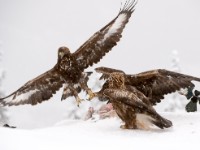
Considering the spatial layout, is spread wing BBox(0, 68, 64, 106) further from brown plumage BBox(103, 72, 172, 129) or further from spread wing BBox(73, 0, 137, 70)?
brown plumage BBox(103, 72, 172, 129)

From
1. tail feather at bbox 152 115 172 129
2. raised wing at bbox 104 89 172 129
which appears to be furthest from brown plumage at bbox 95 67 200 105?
tail feather at bbox 152 115 172 129

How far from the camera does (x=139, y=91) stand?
23.5 ft

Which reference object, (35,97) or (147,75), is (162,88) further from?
(35,97)

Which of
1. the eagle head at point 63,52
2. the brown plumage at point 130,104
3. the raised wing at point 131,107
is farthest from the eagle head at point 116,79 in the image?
the eagle head at point 63,52

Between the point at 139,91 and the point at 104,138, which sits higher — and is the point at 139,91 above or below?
above

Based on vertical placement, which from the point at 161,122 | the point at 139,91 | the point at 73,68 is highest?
the point at 73,68

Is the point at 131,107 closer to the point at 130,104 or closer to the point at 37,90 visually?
the point at 130,104

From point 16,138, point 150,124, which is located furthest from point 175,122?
point 16,138

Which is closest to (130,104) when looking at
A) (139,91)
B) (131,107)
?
(131,107)

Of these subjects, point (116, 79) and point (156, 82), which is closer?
point (116, 79)

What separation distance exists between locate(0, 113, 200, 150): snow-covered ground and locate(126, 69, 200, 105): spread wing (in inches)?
20.2

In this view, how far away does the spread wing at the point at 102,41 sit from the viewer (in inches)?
373

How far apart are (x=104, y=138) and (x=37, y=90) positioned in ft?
9.89

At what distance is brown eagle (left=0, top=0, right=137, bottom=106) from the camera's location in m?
8.72
